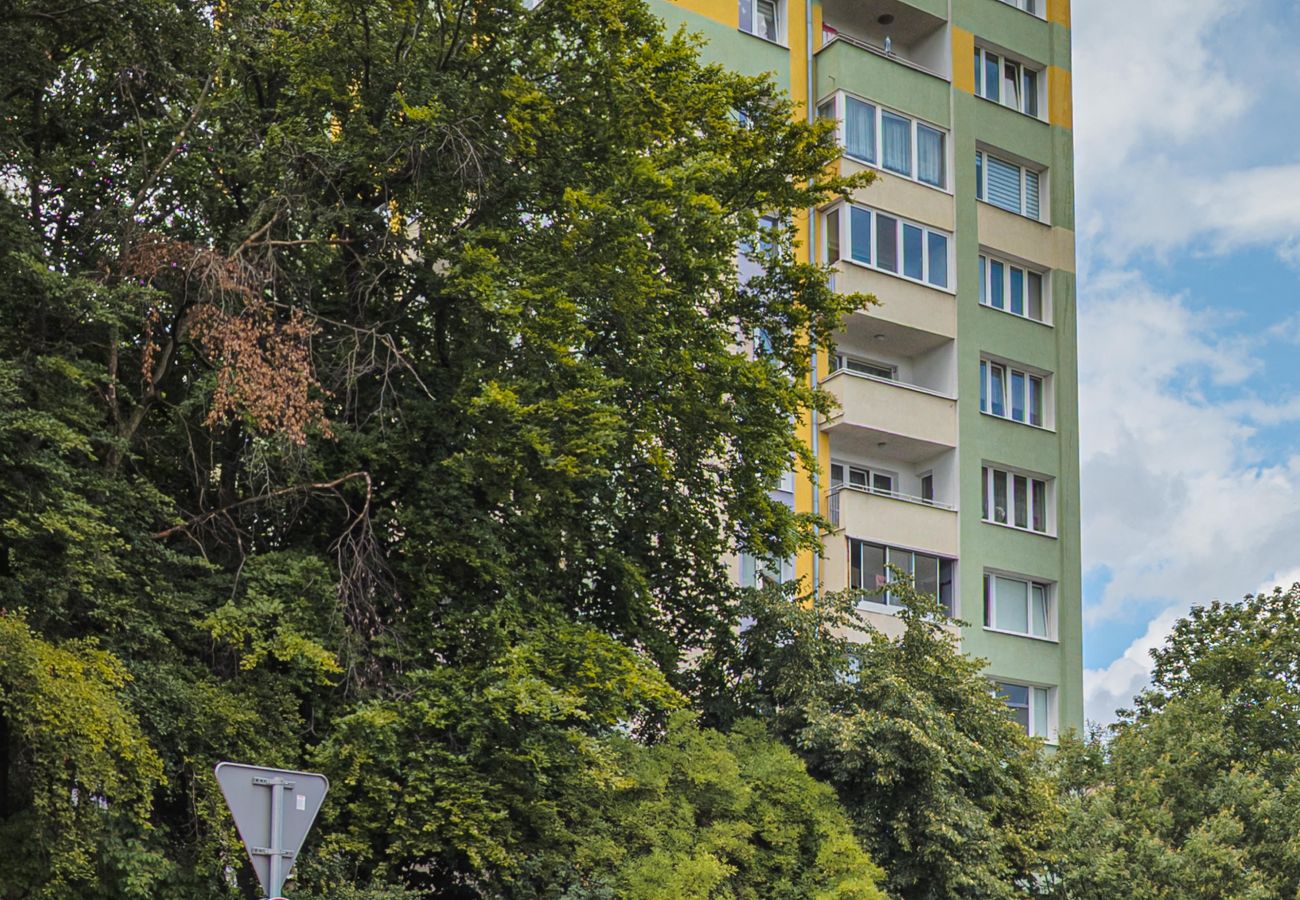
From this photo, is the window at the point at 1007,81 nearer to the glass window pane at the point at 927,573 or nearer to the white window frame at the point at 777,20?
the white window frame at the point at 777,20

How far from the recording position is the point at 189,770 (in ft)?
58.4

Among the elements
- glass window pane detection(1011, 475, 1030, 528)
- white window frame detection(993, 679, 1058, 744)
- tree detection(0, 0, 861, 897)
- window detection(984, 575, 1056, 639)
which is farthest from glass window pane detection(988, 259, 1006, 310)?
tree detection(0, 0, 861, 897)

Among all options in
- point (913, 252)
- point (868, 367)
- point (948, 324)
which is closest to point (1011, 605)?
point (868, 367)

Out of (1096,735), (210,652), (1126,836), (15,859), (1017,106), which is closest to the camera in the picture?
(15,859)

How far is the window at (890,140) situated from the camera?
36.0 metres

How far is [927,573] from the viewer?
116 feet

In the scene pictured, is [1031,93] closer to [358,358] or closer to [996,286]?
[996,286]

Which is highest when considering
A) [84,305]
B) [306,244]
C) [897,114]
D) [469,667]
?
[897,114]

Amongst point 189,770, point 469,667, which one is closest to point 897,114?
point 469,667

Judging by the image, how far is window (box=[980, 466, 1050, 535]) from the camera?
122 ft

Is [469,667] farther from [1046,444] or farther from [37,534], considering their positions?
[1046,444]

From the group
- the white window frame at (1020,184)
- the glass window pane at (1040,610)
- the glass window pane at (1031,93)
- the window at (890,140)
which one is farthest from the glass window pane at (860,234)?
the glass window pane at (1040,610)

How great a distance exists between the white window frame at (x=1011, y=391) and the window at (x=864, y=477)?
274 centimetres

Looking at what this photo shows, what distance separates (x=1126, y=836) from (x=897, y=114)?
1843 cm
